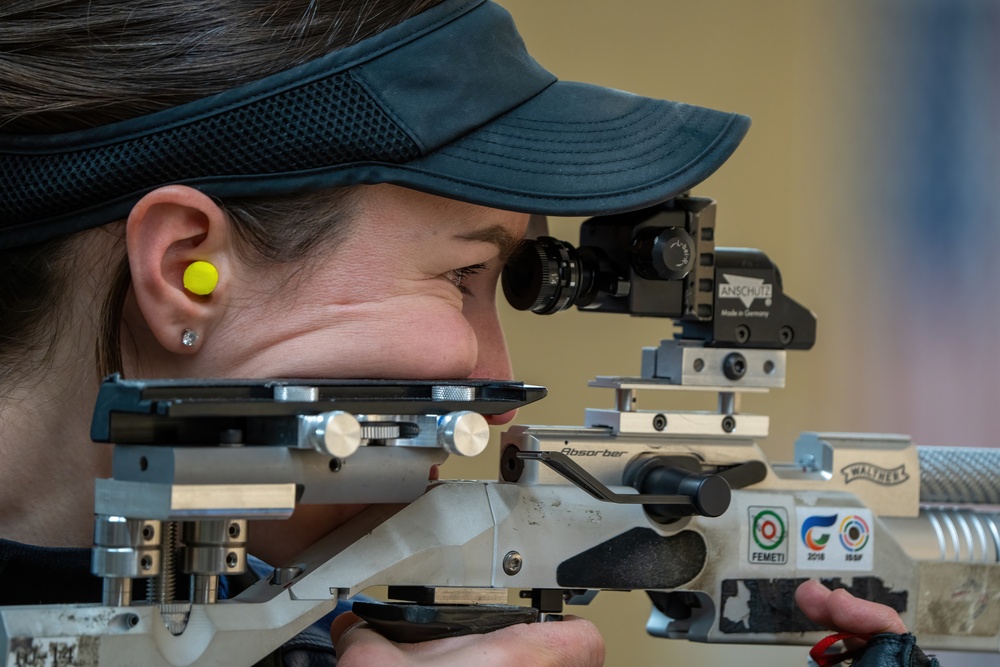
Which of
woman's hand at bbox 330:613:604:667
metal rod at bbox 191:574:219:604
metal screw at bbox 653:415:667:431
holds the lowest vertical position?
woman's hand at bbox 330:613:604:667

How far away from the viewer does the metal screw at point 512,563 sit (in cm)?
99

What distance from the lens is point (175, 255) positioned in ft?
Answer: 3.11

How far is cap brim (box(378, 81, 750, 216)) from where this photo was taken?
0.94 m

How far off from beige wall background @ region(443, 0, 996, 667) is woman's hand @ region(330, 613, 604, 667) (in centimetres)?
126

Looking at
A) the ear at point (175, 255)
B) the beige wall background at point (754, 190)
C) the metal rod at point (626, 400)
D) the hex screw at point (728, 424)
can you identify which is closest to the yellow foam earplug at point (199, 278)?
the ear at point (175, 255)

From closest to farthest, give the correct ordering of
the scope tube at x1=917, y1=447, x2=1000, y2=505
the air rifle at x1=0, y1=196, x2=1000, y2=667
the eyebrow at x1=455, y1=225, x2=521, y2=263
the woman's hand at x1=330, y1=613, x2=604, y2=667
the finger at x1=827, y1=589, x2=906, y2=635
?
the air rifle at x1=0, y1=196, x2=1000, y2=667
the woman's hand at x1=330, y1=613, x2=604, y2=667
the eyebrow at x1=455, y1=225, x2=521, y2=263
the finger at x1=827, y1=589, x2=906, y2=635
the scope tube at x1=917, y1=447, x2=1000, y2=505

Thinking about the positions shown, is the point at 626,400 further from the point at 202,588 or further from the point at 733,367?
the point at 202,588

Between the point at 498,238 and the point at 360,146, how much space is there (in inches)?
7.0

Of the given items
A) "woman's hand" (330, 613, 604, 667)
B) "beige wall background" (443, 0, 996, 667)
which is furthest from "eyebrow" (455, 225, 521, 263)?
"beige wall background" (443, 0, 996, 667)

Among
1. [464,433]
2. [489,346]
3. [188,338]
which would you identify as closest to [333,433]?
[464,433]

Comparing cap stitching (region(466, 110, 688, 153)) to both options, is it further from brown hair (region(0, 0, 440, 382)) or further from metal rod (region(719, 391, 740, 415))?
metal rod (region(719, 391, 740, 415))

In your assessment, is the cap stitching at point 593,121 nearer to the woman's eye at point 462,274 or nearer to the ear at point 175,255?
the woman's eye at point 462,274

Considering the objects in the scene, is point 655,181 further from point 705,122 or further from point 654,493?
point 654,493

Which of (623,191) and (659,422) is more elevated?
(623,191)
